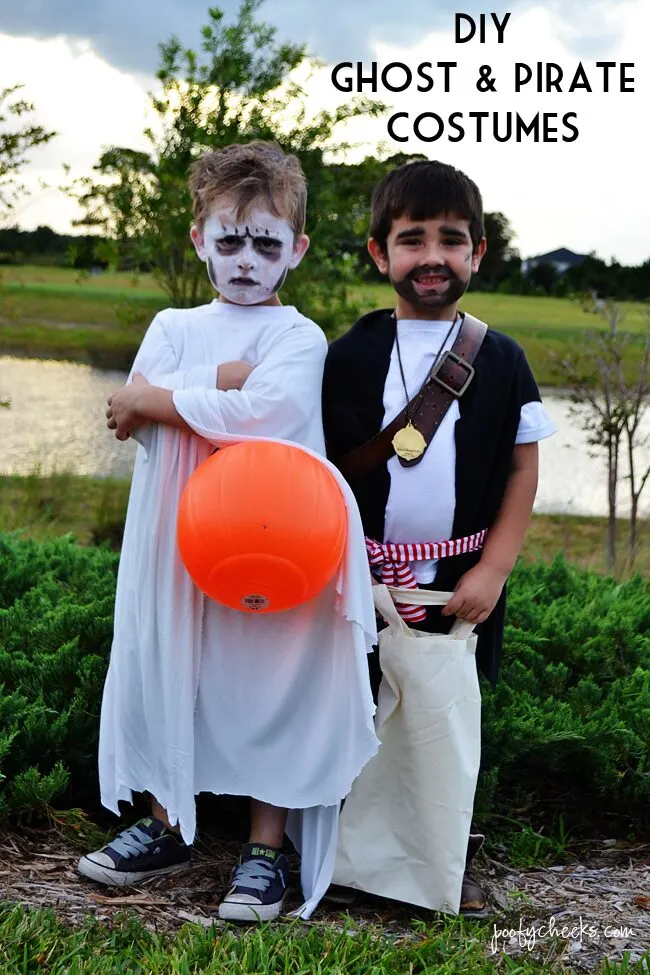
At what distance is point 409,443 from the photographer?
2742 mm

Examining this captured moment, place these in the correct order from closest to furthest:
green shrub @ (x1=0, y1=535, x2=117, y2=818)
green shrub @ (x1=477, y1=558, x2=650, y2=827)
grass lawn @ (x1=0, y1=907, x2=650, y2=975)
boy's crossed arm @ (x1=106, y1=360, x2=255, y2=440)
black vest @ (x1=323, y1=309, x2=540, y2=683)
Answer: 1. grass lawn @ (x1=0, y1=907, x2=650, y2=975)
2. boy's crossed arm @ (x1=106, y1=360, x2=255, y2=440)
3. black vest @ (x1=323, y1=309, x2=540, y2=683)
4. green shrub @ (x1=0, y1=535, x2=117, y2=818)
5. green shrub @ (x1=477, y1=558, x2=650, y2=827)

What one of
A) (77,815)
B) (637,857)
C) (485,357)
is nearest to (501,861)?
(637,857)

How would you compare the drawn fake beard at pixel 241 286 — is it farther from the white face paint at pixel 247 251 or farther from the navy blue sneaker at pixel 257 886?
the navy blue sneaker at pixel 257 886

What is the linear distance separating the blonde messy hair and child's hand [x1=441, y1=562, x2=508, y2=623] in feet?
3.48

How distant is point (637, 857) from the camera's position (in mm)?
3367

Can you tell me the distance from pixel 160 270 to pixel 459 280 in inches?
236

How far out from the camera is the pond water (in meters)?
10.2

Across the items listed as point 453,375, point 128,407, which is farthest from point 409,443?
point 128,407

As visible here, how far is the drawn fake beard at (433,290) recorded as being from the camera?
9.02 feet

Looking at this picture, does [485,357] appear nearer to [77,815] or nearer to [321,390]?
[321,390]

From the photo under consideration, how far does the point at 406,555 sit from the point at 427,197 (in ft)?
3.12

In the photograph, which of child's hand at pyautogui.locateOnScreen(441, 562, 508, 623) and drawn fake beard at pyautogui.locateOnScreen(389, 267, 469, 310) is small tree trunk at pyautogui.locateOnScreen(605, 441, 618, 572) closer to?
child's hand at pyautogui.locateOnScreen(441, 562, 508, 623)

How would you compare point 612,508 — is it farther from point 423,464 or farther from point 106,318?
point 106,318

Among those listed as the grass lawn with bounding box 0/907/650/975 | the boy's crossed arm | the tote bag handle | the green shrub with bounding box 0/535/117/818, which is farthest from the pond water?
the grass lawn with bounding box 0/907/650/975
